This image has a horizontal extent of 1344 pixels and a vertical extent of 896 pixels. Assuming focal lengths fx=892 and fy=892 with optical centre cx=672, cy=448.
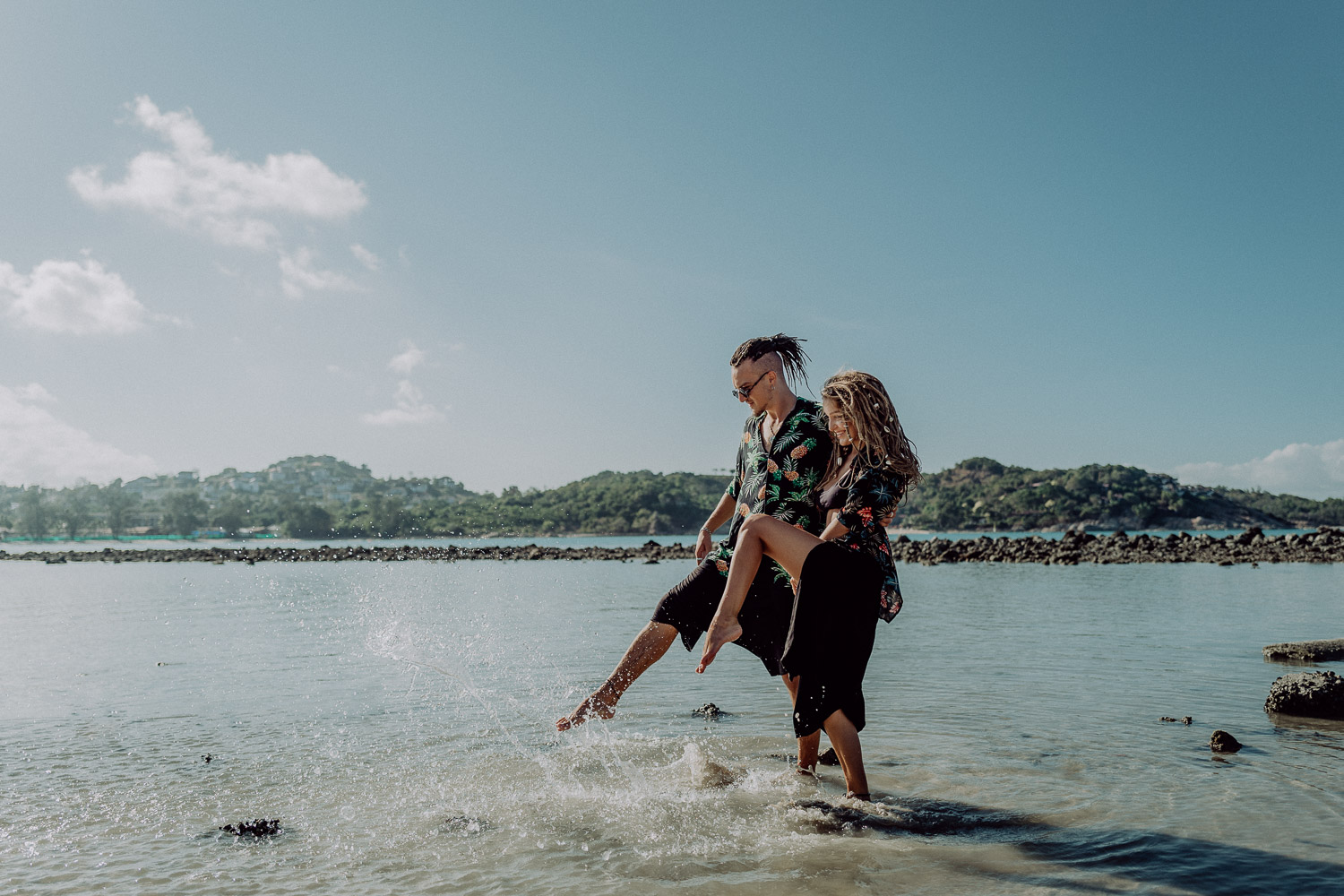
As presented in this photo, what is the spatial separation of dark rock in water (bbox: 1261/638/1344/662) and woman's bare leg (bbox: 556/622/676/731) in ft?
27.5

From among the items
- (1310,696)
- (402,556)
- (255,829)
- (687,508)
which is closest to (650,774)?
(255,829)

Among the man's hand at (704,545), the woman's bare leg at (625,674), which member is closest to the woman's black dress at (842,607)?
the woman's bare leg at (625,674)

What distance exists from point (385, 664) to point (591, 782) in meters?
6.14

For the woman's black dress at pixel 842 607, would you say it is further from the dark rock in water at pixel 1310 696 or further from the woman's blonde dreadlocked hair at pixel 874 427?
the dark rock in water at pixel 1310 696

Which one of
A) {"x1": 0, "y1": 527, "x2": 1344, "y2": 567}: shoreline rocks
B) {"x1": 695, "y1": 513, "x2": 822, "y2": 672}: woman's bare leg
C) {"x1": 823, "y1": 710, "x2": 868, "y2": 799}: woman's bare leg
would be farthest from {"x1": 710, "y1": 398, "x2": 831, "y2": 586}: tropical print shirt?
{"x1": 0, "y1": 527, "x2": 1344, "y2": 567}: shoreline rocks

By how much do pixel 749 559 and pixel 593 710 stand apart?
4.44 ft

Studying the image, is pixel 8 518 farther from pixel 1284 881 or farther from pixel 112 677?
pixel 1284 881

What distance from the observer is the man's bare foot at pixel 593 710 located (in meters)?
5.30

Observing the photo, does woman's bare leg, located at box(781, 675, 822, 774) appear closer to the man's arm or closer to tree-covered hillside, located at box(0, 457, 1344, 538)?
the man's arm

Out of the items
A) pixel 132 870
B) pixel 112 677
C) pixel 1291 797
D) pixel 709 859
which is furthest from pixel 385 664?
pixel 1291 797

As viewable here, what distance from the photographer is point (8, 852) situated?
4.27m

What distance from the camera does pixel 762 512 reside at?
527 centimetres

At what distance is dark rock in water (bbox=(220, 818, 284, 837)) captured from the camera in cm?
454

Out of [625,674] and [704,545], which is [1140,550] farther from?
[625,674]
